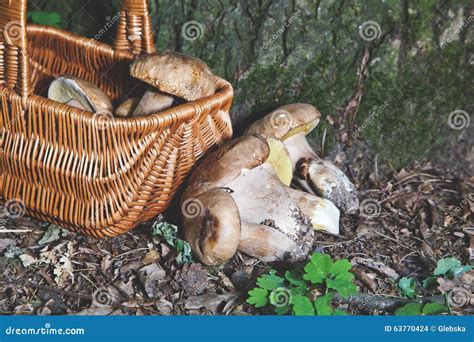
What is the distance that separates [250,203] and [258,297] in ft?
1.89

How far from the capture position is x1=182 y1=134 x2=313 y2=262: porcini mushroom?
11.3 ft

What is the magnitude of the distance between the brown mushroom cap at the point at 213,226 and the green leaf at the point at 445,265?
1.08m

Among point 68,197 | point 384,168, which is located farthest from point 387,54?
point 68,197

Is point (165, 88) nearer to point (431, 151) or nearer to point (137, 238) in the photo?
point (137, 238)

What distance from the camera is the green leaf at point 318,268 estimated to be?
3.13 meters

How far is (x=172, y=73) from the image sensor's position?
3389mm

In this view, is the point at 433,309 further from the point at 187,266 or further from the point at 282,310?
the point at 187,266

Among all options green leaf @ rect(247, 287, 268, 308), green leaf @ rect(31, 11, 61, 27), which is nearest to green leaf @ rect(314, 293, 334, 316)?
green leaf @ rect(247, 287, 268, 308)

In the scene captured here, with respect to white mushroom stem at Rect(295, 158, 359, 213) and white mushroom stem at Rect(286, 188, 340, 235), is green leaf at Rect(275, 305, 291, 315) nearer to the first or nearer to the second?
white mushroom stem at Rect(286, 188, 340, 235)

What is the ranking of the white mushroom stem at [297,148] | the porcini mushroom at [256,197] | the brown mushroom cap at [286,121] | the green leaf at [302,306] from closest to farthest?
the green leaf at [302,306] → the porcini mushroom at [256,197] → the brown mushroom cap at [286,121] → the white mushroom stem at [297,148]

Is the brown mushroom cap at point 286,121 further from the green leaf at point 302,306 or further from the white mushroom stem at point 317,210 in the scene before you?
the green leaf at point 302,306

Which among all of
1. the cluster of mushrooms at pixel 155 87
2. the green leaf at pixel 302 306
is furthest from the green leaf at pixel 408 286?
the cluster of mushrooms at pixel 155 87

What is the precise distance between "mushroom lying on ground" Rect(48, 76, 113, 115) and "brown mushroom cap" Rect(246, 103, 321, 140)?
87cm

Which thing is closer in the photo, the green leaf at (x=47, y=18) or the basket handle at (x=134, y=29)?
the basket handle at (x=134, y=29)
